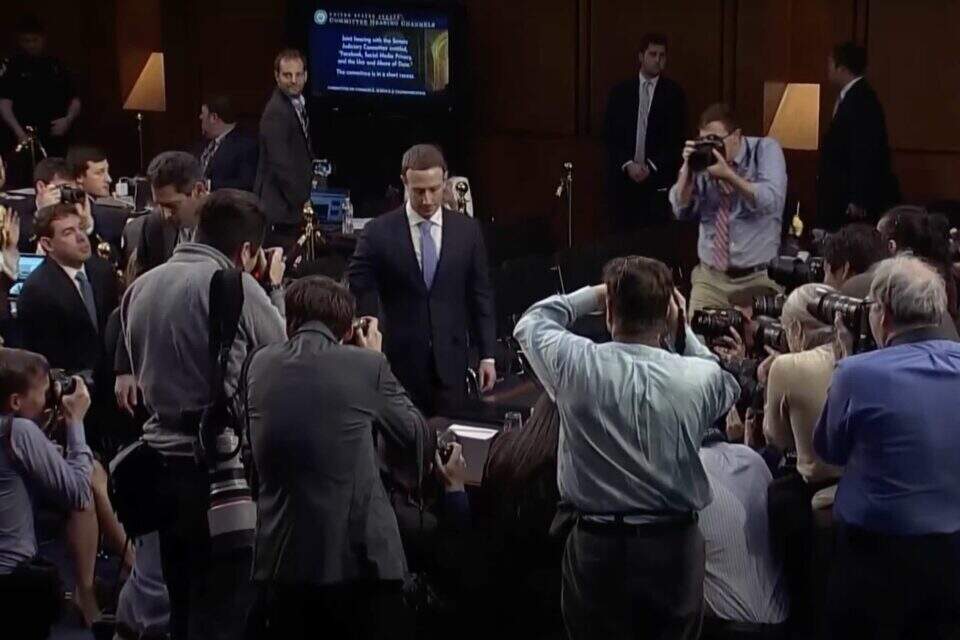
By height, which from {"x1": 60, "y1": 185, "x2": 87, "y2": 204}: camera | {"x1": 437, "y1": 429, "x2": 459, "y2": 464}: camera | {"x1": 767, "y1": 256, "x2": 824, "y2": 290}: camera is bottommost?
{"x1": 437, "y1": 429, "x2": 459, "y2": 464}: camera

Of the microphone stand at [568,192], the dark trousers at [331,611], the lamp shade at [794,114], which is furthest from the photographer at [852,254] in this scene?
the lamp shade at [794,114]

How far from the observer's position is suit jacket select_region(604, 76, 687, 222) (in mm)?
10203

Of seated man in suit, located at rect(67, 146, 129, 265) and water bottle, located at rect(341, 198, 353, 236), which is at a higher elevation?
seated man in suit, located at rect(67, 146, 129, 265)

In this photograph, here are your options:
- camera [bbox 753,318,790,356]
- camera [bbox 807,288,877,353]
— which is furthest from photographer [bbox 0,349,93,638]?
camera [bbox 807,288,877,353]

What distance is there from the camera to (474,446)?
17.3 ft

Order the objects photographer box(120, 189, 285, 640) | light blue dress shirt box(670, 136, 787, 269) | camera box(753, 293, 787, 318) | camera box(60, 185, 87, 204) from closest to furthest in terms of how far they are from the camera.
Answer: photographer box(120, 189, 285, 640) → camera box(753, 293, 787, 318) → camera box(60, 185, 87, 204) → light blue dress shirt box(670, 136, 787, 269)

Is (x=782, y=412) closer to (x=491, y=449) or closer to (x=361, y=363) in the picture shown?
(x=491, y=449)

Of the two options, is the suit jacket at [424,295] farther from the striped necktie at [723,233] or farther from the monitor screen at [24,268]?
the striped necktie at [723,233]

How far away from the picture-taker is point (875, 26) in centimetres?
1031

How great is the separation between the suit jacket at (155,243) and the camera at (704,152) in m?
2.61

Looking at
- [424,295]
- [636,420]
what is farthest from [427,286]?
[636,420]

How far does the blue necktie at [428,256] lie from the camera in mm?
6422

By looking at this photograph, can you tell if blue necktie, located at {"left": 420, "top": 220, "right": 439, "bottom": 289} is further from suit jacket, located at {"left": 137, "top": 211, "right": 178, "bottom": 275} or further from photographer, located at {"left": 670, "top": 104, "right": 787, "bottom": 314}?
photographer, located at {"left": 670, "top": 104, "right": 787, "bottom": 314}

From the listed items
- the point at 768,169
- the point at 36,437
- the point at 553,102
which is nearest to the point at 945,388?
the point at 36,437
